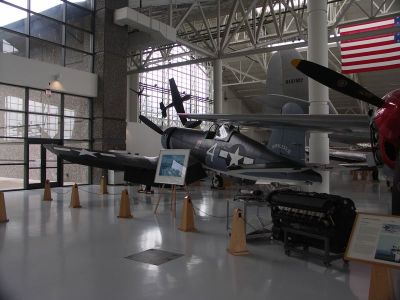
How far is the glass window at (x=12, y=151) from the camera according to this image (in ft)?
47.8

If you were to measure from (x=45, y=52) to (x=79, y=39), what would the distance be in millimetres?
1767

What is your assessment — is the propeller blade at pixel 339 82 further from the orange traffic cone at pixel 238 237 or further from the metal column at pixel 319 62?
the metal column at pixel 319 62

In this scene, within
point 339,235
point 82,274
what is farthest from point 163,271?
point 339,235

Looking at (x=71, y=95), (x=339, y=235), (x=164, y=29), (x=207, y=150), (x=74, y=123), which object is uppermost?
(x=164, y=29)

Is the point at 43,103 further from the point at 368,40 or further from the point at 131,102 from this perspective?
the point at 368,40

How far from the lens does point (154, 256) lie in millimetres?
5078

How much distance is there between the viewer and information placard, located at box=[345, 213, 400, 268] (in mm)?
2838

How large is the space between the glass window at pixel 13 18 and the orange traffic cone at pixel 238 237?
44.5 feet

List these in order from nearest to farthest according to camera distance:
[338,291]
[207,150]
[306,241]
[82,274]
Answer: [338,291], [82,274], [306,241], [207,150]

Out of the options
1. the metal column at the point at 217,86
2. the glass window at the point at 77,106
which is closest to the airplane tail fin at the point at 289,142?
the metal column at the point at 217,86

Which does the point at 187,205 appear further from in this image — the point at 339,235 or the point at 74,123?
the point at 74,123

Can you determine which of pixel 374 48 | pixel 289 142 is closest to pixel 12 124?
pixel 289 142

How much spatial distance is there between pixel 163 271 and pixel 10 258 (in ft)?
7.32

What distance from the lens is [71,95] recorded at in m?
16.0
